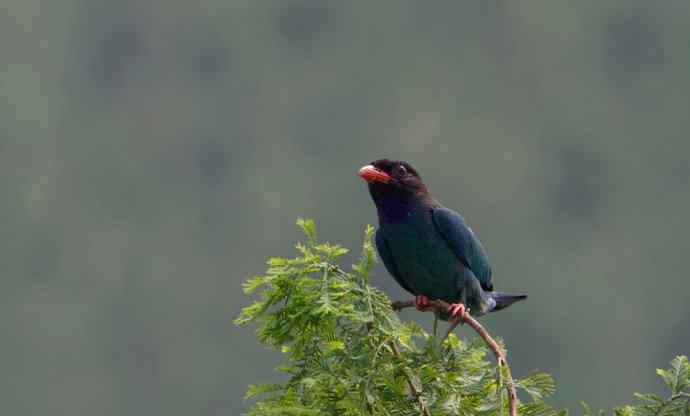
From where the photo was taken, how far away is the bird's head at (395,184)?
10.1m

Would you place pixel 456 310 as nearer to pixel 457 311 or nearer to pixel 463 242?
pixel 457 311

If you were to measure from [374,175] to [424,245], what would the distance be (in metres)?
0.52

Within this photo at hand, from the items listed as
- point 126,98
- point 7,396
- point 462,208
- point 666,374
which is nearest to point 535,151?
point 462,208

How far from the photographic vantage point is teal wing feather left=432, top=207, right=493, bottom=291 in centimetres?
1003

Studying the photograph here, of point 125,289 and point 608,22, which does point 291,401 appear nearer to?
point 125,289

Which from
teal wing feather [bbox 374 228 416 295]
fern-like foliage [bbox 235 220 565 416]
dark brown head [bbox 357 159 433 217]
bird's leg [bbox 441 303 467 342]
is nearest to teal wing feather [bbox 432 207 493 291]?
dark brown head [bbox 357 159 433 217]

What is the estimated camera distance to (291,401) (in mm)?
6871

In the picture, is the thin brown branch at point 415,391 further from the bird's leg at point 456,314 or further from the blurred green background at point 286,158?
the blurred green background at point 286,158

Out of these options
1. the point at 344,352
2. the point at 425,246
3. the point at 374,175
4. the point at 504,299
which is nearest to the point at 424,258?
the point at 425,246

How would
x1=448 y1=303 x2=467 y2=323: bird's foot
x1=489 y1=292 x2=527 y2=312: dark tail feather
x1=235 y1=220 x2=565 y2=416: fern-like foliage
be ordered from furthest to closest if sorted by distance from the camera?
x1=489 y1=292 x2=527 y2=312: dark tail feather → x1=448 y1=303 x2=467 y2=323: bird's foot → x1=235 y1=220 x2=565 y2=416: fern-like foliage

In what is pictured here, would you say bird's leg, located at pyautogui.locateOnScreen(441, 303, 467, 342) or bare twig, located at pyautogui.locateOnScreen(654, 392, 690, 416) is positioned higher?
bird's leg, located at pyautogui.locateOnScreen(441, 303, 467, 342)

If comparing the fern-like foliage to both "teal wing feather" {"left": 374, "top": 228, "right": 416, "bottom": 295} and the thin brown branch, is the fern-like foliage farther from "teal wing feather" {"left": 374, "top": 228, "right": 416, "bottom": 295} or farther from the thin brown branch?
"teal wing feather" {"left": 374, "top": 228, "right": 416, "bottom": 295}

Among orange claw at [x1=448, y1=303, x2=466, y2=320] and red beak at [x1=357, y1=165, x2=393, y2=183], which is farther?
red beak at [x1=357, y1=165, x2=393, y2=183]

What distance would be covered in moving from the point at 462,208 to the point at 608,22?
44.5 metres
